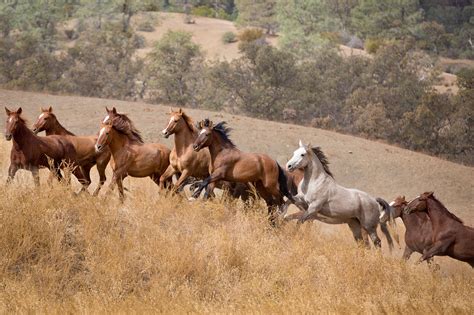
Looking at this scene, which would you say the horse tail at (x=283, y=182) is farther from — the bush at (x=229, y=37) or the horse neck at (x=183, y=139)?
the bush at (x=229, y=37)

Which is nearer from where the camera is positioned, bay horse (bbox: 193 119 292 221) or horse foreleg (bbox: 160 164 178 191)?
bay horse (bbox: 193 119 292 221)

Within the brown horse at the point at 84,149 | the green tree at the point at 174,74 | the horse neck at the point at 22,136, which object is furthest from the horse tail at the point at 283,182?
the green tree at the point at 174,74

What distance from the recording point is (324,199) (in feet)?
49.9

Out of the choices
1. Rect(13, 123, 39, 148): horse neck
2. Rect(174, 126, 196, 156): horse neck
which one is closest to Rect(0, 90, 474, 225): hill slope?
Rect(174, 126, 196, 156): horse neck

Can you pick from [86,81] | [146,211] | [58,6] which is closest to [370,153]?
[146,211]

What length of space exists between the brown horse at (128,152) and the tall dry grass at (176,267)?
1.09 metres

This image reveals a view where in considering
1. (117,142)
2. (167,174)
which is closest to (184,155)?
(167,174)

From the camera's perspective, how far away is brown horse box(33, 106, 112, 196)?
51.3 ft

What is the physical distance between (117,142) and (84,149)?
69cm

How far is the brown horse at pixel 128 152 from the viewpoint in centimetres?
1522

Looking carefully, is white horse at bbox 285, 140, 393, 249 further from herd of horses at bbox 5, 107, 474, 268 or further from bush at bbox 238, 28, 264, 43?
bush at bbox 238, 28, 264, 43

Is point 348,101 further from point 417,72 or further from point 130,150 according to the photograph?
point 130,150

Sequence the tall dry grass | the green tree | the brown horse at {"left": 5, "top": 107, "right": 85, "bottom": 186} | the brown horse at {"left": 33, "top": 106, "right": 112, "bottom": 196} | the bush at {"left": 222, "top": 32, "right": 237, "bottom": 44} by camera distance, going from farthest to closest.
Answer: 1. the bush at {"left": 222, "top": 32, "right": 237, "bottom": 44}
2. the green tree
3. the brown horse at {"left": 33, "top": 106, "right": 112, "bottom": 196}
4. the brown horse at {"left": 5, "top": 107, "right": 85, "bottom": 186}
5. the tall dry grass

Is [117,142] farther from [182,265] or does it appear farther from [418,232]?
[418,232]
